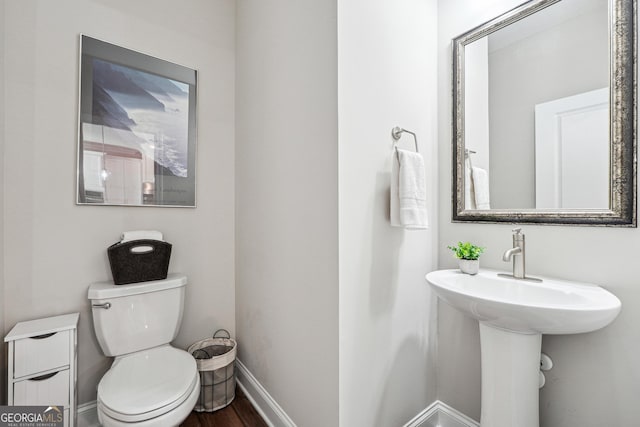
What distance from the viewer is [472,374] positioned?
4.33 ft

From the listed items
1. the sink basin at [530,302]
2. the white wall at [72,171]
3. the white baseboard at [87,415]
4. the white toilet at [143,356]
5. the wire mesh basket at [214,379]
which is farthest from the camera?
the wire mesh basket at [214,379]

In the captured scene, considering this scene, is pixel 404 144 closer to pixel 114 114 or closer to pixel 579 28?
pixel 579 28

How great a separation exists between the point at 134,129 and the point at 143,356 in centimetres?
123

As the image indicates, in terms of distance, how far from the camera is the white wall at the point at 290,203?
1072mm

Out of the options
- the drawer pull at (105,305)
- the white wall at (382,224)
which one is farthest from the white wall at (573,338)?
the drawer pull at (105,305)

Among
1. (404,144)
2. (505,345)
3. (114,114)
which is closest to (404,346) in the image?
(505,345)

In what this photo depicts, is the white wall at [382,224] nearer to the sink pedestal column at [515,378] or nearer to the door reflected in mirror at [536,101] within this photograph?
the door reflected in mirror at [536,101]

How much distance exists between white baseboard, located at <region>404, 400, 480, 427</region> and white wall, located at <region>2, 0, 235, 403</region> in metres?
1.35

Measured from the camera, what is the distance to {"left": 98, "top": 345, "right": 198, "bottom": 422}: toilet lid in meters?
1.03

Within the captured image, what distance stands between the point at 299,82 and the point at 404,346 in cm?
133

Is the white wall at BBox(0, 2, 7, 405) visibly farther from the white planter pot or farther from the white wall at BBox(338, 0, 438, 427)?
the white planter pot

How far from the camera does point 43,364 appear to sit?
1.16 metres

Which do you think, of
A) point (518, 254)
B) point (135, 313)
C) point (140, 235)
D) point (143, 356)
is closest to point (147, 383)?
point (143, 356)

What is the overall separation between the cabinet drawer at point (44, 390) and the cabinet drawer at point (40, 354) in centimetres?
4
